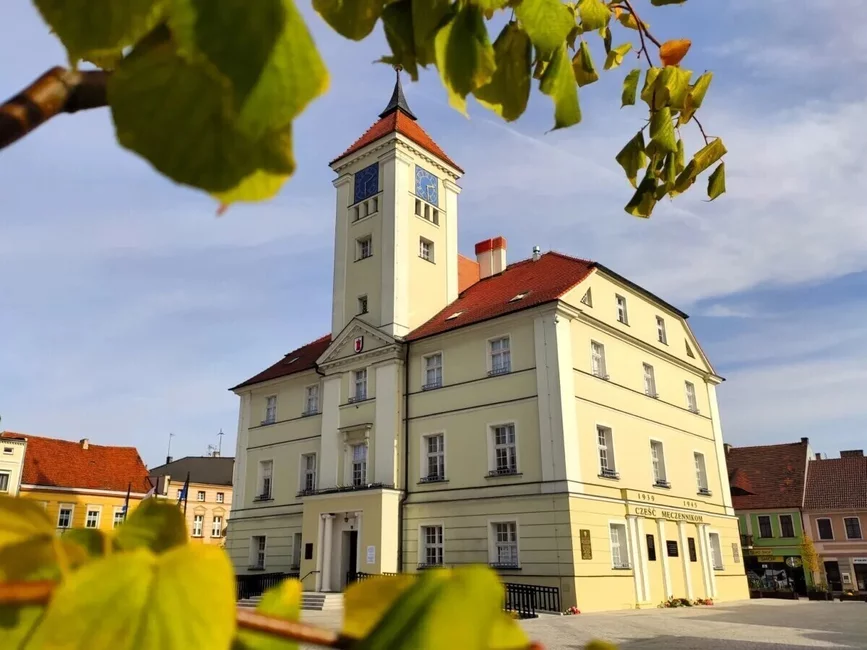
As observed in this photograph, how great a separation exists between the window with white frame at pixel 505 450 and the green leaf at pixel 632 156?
62.0 ft

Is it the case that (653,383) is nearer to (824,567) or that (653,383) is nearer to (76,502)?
(824,567)

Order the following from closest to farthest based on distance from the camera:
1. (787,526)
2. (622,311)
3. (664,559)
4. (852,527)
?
(664,559) → (622,311) → (852,527) → (787,526)

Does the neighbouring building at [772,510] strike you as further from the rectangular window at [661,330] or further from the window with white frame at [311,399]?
the window with white frame at [311,399]

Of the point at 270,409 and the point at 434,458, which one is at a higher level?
the point at 270,409

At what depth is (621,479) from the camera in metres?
21.5

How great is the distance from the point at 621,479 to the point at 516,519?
3924mm

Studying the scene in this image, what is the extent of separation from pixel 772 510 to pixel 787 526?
3.78 feet

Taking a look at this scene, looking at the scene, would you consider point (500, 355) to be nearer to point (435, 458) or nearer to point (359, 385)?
point (435, 458)

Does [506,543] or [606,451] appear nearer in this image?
[506,543]

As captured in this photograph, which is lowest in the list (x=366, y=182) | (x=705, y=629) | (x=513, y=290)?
(x=705, y=629)

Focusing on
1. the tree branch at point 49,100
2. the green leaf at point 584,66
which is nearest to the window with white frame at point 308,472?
the green leaf at point 584,66

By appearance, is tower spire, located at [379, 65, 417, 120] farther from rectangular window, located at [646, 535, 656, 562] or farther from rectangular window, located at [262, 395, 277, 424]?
rectangular window, located at [646, 535, 656, 562]

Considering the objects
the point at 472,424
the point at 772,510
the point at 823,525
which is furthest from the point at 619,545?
the point at 823,525

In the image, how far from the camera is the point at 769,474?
4278cm
